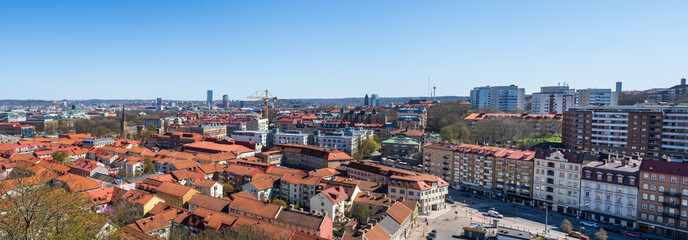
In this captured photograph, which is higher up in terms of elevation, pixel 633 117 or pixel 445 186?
pixel 633 117

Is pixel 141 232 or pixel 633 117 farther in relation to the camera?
pixel 633 117

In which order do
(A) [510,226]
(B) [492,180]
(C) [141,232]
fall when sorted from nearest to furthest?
Answer: (C) [141,232]
(A) [510,226]
(B) [492,180]

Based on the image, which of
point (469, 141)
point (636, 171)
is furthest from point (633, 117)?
point (469, 141)

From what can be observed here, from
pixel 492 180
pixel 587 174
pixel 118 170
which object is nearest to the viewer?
pixel 587 174

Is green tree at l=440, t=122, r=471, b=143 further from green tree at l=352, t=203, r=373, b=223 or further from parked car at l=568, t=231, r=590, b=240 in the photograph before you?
green tree at l=352, t=203, r=373, b=223

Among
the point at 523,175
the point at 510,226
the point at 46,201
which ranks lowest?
the point at 510,226

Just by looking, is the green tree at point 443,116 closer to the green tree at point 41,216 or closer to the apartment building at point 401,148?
the apartment building at point 401,148

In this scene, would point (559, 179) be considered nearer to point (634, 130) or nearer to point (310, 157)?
point (634, 130)

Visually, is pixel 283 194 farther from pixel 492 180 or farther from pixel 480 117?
pixel 480 117
